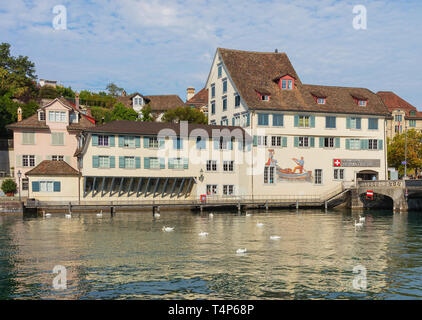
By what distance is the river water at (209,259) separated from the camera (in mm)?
19203

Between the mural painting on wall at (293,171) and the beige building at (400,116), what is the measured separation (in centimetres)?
5523

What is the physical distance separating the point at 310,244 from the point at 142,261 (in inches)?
487

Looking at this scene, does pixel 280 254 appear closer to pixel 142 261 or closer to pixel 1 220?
pixel 142 261

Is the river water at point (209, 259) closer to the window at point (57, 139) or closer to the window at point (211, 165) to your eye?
the window at point (211, 165)

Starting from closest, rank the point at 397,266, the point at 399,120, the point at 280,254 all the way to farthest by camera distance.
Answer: the point at 397,266
the point at 280,254
the point at 399,120

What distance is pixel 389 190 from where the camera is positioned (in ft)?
181

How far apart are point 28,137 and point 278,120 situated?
32974mm

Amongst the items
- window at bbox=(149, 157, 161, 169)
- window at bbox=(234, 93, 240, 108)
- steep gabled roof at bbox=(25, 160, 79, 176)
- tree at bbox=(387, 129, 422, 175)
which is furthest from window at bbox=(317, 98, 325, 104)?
steep gabled roof at bbox=(25, 160, 79, 176)

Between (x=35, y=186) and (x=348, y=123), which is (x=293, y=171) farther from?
(x=35, y=186)

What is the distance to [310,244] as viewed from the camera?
31.3m

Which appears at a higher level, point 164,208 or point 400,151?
point 400,151

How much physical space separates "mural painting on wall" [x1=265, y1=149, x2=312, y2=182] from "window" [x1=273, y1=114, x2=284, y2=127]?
3685mm

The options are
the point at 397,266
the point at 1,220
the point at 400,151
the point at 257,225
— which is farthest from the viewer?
the point at 400,151
